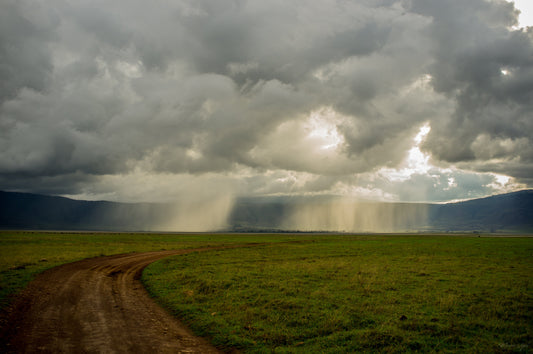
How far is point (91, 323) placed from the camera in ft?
54.5

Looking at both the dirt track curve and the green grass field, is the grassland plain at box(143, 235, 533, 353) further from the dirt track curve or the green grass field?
the dirt track curve

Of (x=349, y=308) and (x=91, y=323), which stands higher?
(x=349, y=308)

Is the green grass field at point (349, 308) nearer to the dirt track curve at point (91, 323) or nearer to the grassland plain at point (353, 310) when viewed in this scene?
the grassland plain at point (353, 310)

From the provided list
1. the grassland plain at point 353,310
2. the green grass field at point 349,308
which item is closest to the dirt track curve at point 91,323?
the green grass field at point 349,308

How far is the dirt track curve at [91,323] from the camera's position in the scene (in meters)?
13.4

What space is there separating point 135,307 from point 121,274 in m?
16.0

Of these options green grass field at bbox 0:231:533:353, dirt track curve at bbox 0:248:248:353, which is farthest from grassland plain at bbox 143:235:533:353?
dirt track curve at bbox 0:248:248:353

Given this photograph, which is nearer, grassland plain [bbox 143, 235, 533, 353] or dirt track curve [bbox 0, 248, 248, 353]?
dirt track curve [bbox 0, 248, 248, 353]

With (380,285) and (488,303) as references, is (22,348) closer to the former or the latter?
(380,285)

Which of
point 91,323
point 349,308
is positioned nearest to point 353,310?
point 349,308

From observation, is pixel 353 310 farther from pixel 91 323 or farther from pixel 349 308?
pixel 91 323

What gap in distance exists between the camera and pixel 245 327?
1661 centimetres

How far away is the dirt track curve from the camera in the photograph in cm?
1345

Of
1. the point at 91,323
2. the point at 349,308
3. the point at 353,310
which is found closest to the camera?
the point at 91,323
